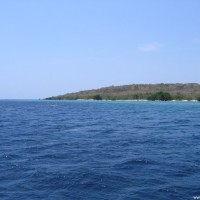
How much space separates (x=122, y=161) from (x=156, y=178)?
16.9 feet

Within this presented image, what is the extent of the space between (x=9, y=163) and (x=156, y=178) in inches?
428

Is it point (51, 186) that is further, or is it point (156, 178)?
point (156, 178)

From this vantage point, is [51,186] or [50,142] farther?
[50,142]

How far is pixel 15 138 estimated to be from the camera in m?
38.6

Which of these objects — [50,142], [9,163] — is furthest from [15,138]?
[9,163]

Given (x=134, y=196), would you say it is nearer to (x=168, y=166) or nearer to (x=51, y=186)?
(x=51, y=186)

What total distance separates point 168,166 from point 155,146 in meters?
8.96

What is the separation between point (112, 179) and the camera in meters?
20.3

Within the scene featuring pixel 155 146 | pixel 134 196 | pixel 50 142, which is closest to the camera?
pixel 134 196

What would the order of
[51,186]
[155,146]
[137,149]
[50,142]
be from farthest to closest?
[50,142]
[155,146]
[137,149]
[51,186]

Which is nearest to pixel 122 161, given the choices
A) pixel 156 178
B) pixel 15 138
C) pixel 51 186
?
pixel 156 178

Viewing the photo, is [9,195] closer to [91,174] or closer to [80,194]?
[80,194]

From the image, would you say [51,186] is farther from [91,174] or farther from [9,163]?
[9,163]

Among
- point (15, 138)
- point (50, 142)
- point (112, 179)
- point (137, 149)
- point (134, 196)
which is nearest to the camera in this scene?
point (134, 196)
